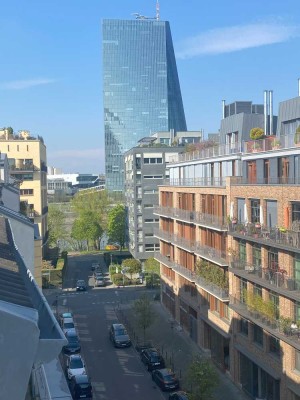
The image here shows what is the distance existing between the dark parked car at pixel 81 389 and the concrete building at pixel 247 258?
28.5ft

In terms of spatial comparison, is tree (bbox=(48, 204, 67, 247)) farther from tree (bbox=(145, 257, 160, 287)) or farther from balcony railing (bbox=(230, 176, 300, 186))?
balcony railing (bbox=(230, 176, 300, 186))

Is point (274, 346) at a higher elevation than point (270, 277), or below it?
below

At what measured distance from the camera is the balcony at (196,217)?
31.7m

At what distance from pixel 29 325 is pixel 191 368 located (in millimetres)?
23123

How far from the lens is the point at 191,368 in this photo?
2545 cm

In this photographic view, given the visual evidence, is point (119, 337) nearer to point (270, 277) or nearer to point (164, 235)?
point (164, 235)

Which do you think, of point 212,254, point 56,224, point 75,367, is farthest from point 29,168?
point 75,367

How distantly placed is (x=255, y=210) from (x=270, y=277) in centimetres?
416

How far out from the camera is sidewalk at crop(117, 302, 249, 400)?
28906 mm

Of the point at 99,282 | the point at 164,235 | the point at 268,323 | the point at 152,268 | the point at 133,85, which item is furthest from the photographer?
the point at 133,85

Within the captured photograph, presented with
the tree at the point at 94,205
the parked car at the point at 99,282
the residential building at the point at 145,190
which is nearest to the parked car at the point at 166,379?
the parked car at the point at 99,282

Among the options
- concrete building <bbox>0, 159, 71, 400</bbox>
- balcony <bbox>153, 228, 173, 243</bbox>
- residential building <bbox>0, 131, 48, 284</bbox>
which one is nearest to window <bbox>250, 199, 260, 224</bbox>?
balcony <bbox>153, 228, 173, 243</bbox>

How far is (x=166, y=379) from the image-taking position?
2809 centimetres

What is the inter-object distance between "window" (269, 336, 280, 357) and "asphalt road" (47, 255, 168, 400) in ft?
21.3
